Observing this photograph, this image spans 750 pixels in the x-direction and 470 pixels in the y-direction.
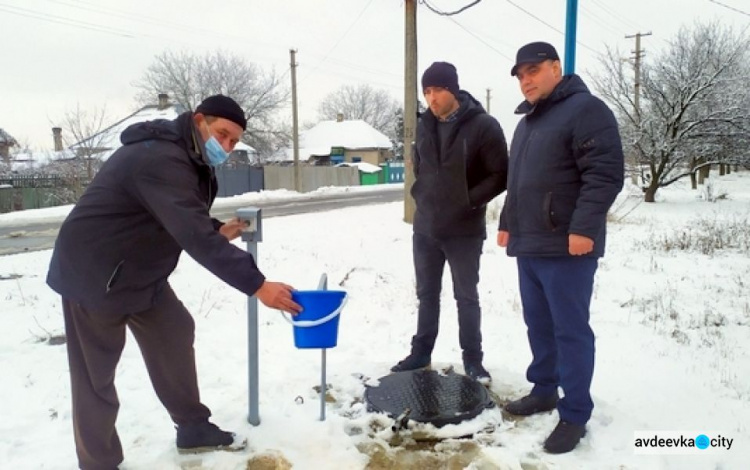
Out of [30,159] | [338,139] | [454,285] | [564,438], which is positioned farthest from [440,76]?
[338,139]

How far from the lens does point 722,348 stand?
4.03 m

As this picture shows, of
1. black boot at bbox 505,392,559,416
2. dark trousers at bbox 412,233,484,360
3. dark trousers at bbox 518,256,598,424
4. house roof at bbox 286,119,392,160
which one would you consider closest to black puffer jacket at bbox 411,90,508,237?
dark trousers at bbox 412,233,484,360

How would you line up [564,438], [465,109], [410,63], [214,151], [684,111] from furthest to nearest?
[684,111], [410,63], [465,109], [564,438], [214,151]

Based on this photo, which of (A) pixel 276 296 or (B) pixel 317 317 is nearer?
(A) pixel 276 296

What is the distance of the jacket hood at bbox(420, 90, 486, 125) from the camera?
3.27 meters

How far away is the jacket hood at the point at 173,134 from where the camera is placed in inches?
90.2

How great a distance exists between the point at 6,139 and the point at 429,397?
34.5 meters

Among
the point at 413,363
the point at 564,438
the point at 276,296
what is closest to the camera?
the point at 276,296

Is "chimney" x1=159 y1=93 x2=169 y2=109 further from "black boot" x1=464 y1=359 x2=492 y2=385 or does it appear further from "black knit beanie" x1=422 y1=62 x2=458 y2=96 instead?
"black boot" x1=464 y1=359 x2=492 y2=385

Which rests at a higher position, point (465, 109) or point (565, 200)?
point (465, 109)

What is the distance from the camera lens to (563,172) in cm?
262

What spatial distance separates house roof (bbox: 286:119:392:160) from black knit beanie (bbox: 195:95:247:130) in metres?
44.5

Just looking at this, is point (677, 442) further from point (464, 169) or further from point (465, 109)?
point (465, 109)

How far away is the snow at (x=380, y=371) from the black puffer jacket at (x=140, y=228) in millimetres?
908
